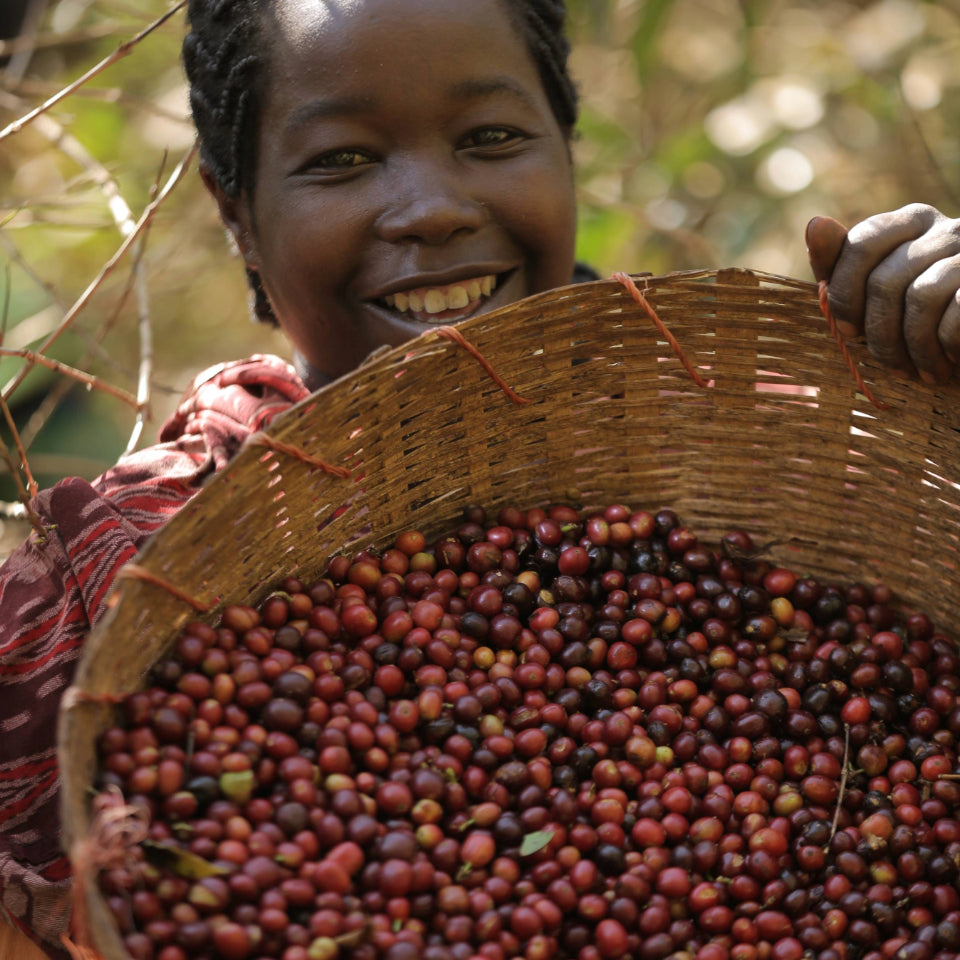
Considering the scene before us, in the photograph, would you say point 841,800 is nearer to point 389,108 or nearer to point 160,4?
point 389,108

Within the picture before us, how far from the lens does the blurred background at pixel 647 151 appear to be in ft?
13.4

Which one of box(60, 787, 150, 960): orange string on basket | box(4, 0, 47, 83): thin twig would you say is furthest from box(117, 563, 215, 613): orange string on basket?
box(4, 0, 47, 83): thin twig

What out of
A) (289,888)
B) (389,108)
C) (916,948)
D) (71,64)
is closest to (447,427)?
(389,108)

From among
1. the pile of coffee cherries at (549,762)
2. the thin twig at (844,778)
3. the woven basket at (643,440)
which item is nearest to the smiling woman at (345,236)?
the woven basket at (643,440)

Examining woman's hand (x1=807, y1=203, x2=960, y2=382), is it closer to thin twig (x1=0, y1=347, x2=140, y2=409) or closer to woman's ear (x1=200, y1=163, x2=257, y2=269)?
woman's ear (x1=200, y1=163, x2=257, y2=269)

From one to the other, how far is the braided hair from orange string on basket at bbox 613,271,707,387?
0.54m

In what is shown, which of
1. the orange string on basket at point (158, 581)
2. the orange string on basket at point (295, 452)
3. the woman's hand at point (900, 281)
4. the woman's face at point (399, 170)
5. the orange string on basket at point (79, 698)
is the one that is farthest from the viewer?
the woman's face at point (399, 170)

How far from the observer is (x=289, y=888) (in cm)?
131

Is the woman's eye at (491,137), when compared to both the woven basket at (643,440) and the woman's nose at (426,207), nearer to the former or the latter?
the woman's nose at (426,207)

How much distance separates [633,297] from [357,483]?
20.4 inches

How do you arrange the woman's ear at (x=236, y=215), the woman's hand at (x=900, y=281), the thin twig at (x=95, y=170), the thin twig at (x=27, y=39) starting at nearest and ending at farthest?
the woman's hand at (x=900, y=281) < the woman's ear at (x=236, y=215) < the thin twig at (x=95, y=170) < the thin twig at (x=27, y=39)

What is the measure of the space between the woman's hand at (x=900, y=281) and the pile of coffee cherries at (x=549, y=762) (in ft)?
1.37

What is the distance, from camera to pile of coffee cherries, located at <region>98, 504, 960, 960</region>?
1.35 m

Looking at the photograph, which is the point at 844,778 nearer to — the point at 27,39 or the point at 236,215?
the point at 236,215
